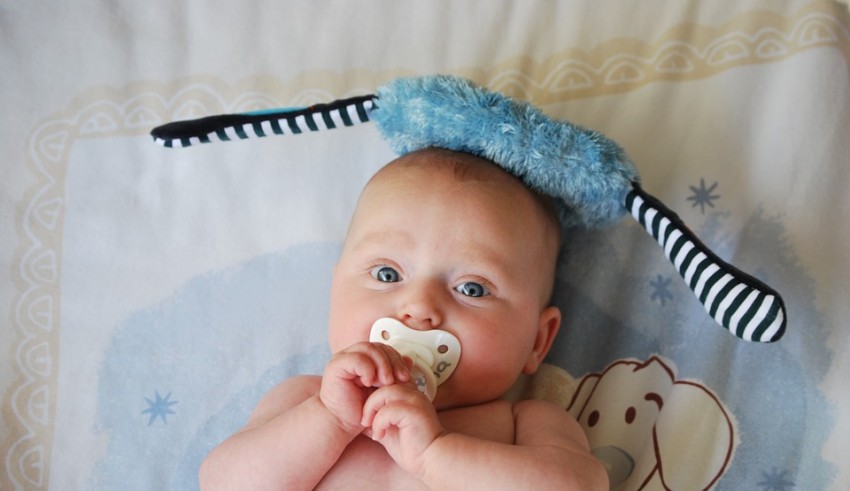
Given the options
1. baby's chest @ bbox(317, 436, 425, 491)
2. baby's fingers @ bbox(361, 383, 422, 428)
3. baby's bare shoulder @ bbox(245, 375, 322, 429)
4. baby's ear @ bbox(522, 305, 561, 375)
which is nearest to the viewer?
baby's fingers @ bbox(361, 383, 422, 428)

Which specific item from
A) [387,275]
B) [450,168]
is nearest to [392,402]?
[387,275]

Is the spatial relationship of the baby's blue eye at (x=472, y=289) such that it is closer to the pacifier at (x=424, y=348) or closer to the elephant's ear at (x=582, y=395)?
the pacifier at (x=424, y=348)

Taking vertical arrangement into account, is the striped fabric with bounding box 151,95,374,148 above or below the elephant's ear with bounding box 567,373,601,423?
above

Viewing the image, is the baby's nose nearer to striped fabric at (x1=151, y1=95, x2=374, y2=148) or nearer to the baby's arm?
the baby's arm

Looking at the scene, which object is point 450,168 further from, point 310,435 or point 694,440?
point 694,440

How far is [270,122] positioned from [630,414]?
0.75 metres

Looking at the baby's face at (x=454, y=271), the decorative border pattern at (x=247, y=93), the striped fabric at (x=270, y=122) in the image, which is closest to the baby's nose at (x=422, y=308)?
the baby's face at (x=454, y=271)

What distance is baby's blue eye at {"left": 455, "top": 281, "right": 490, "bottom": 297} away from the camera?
1.20 m

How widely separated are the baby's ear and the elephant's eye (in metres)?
0.17

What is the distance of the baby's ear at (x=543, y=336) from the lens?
1.34 metres

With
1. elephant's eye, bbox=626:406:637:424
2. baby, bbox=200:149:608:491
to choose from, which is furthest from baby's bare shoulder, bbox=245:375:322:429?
elephant's eye, bbox=626:406:637:424

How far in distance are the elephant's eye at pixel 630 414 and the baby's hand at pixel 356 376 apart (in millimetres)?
478

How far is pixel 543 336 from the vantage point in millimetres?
1353

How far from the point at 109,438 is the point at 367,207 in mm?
585
